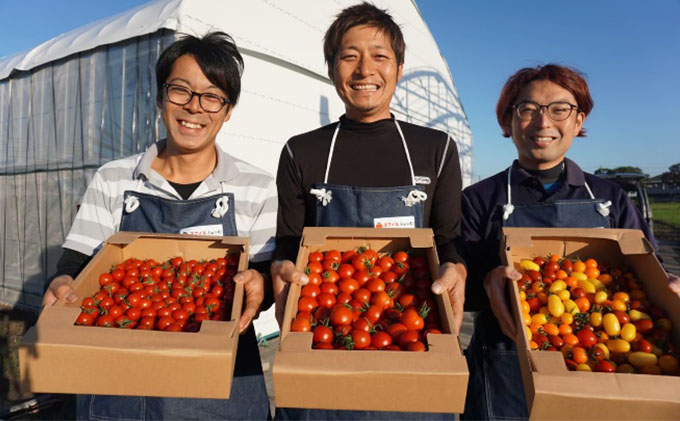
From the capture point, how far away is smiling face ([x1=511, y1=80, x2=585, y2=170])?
2.09 meters

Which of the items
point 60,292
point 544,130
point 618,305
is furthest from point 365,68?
point 60,292

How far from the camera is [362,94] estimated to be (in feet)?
6.42

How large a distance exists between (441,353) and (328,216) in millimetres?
974

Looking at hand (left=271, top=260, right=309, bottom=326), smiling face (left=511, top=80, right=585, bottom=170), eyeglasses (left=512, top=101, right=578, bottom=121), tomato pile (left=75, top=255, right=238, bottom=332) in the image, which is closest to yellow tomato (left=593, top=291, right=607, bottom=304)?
smiling face (left=511, top=80, right=585, bottom=170)

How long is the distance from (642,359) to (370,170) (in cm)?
136

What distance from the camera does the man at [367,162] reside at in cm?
193

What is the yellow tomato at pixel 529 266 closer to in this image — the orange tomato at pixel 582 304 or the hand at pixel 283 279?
the orange tomato at pixel 582 304

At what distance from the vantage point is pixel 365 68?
1.89 meters

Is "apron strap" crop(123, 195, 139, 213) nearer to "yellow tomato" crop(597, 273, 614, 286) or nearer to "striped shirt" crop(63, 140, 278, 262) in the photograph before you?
"striped shirt" crop(63, 140, 278, 262)

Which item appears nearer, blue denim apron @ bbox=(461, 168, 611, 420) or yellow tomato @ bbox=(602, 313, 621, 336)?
yellow tomato @ bbox=(602, 313, 621, 336)

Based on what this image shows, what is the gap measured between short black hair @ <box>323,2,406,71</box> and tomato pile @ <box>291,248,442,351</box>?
42.4 inches

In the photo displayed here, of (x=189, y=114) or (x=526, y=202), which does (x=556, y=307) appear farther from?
(x=189, y=114)

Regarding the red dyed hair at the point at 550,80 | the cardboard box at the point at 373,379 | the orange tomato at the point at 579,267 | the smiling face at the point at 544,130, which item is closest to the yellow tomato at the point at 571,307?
the orange tomato at the point at 579,267

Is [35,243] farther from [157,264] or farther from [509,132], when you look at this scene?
[509,132]
